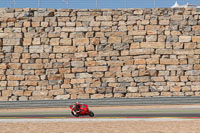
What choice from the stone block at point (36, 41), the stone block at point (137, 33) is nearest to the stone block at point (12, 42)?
the stone block at point (36, 41)

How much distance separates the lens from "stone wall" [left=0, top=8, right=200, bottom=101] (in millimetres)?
20062

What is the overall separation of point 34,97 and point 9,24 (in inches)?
193

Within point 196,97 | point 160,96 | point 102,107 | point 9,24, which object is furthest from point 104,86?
point 9,24

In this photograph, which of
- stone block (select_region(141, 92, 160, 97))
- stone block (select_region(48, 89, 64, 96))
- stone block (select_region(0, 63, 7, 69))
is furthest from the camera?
stone block (select_region(0, 63, 7, 69))

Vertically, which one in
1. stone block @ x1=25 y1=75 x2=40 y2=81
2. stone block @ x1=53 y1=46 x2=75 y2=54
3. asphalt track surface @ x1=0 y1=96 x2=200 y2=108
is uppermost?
stone block @ x1=53 y1=46 x2=75 y2=54

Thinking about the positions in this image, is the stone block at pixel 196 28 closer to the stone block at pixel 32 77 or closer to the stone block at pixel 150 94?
the stone block at pixel 150 94

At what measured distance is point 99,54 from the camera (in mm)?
20172

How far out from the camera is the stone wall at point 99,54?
20062 millimetres

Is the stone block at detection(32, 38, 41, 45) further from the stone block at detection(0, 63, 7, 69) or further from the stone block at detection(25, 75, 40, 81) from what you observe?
the stone block at detection(0, 63, 7, 69)

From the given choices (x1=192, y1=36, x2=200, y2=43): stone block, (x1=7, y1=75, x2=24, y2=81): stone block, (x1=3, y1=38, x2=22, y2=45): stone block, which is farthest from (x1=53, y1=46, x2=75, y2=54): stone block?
(x1=192, y1=36, x2=200, y2=43): stone block

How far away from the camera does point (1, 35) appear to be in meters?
20.5

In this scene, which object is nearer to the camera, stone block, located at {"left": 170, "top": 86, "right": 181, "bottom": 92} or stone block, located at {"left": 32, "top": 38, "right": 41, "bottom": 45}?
stone block, located at {"left": 170, "top": 86, "right": 181, "bottom": 92}

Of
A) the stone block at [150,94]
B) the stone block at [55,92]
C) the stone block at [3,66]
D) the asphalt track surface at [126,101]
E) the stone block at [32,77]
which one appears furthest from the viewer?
the stone block at [3,66]

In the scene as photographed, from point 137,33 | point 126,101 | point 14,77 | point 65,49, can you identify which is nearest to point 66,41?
point 65,49
